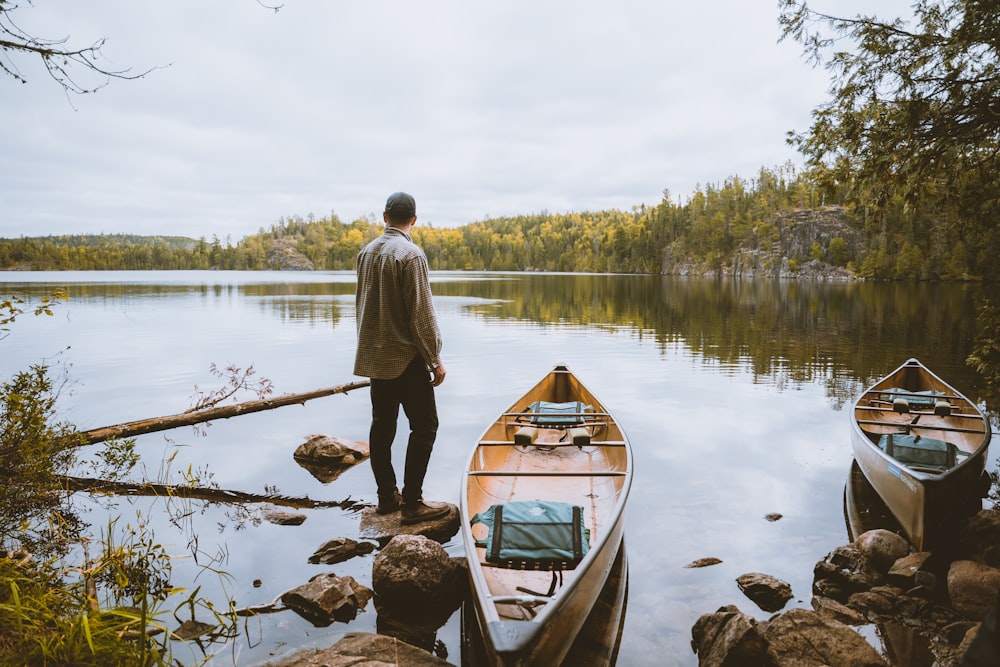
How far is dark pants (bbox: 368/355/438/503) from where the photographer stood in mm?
5914

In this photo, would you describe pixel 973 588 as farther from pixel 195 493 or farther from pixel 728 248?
pixel 728 248

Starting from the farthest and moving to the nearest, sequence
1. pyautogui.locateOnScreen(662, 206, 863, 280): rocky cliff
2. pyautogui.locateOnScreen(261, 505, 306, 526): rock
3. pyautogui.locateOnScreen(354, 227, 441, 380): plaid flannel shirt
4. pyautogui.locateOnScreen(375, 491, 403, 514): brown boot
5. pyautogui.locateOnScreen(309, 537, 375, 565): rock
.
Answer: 1. pyautogui.locateOnScreen(662, 206, 863, 280): rocky cliff
2. pyautogui.locateOnScreen(261, 505, 306, 526): rock
3. pyautogui.locateOnScreen(375, 491, 403, 514): brown boot
4. pyautogui.locateOnScreen(309, 537, 375, 565): rock
5. pyautogui.locateOnScreen(354, 227, 441, 380): plaid flannel shirt

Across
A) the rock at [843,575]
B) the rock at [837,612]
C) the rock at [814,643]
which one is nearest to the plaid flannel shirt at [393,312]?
the rock at [814,643]

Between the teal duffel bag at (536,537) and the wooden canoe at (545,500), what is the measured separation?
73 mm

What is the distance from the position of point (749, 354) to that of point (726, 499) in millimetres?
14637

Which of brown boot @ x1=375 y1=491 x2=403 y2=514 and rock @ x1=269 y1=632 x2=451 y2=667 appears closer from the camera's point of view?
A: rock @ x1=269 y1=632 x2=451 y2=667

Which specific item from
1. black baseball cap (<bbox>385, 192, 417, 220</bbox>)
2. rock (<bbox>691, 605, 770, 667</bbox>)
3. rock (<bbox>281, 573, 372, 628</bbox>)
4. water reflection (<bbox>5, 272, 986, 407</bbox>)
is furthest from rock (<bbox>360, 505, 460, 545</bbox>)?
water reflection (<bbox>5, 272, 986, 407</bbox>)

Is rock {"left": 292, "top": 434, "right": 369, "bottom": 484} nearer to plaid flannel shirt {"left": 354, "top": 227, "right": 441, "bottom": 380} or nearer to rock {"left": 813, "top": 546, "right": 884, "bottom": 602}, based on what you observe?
plaid flannel shirt {"left": 354, "top": 227, "right": 441, "bottom": 380}

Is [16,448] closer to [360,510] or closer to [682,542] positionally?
[360,510]

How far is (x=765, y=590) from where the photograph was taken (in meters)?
5.67

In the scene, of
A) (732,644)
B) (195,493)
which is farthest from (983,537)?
(195,493)

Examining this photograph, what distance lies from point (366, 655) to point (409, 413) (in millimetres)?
2424

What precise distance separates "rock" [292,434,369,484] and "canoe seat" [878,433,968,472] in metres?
7.59

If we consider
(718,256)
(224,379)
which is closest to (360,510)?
(224,379)
